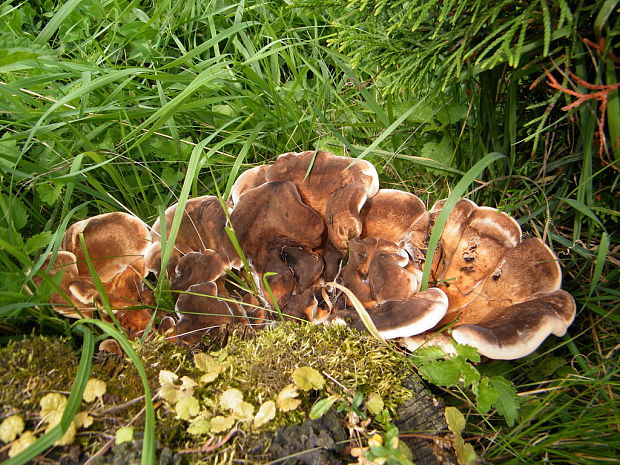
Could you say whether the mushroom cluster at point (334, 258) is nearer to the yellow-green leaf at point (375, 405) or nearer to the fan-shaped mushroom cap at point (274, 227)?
the fan-shaped mushroom cap at point (274, 227)

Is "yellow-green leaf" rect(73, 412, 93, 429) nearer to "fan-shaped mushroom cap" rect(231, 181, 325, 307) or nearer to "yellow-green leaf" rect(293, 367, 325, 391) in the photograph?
"yellow-green leaf" rect(293, 367, 325, 391)

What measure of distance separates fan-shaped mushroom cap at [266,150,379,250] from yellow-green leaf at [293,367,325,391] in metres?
0.86

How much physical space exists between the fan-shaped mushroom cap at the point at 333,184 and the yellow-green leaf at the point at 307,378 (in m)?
0.86

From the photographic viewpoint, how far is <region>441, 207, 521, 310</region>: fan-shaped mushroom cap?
7.49 feet

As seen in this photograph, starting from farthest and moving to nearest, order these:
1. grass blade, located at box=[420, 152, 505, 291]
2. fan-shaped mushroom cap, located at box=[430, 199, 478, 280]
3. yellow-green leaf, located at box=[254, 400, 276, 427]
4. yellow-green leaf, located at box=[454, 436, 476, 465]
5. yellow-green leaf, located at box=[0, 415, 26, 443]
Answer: fan-shaped mushroom cap, located at box=[430, 199, 478, 280] < grass blade, located at box=[420, 152, 505, 291] < yellow-green leaf, located at box=[454, 436, 476, 465] < yellow-green leaf, located at box=[254, 400, 276, 427] < yellow-green leaf, located at box=[0, 415, 26, 443]

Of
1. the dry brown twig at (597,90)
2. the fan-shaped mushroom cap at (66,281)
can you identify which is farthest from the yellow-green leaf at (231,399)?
the dry brown twig at (597,90)

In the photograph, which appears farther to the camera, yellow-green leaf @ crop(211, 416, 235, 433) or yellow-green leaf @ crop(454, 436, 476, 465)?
yellow-green leaf @ crop(454, 436, 476, 465)

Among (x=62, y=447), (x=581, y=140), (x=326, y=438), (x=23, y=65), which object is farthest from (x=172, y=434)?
(x=23, y=65)

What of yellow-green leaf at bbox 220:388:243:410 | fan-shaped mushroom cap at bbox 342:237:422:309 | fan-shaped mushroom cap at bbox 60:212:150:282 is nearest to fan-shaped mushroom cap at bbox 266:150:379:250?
fan-shaped mushroom cap at bbox 342:237:422:309

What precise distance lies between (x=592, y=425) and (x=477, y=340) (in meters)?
0.66

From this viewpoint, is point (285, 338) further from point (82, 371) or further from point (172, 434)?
→ point (82, 371)

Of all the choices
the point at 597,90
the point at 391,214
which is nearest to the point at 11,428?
the point at 391,214

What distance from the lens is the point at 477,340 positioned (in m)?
1.81

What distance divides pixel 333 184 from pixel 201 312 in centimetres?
99
